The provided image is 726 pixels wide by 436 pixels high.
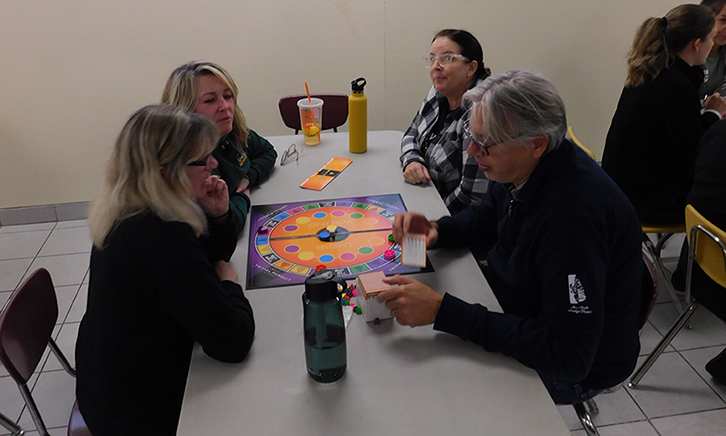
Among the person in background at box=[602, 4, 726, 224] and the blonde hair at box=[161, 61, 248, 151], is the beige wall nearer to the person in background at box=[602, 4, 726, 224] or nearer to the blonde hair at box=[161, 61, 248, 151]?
the person in background at box=[602, 4, 726, 224]

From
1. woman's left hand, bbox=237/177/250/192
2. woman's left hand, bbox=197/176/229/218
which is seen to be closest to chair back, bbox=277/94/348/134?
woman's left hand, bbox=237/177/250/192

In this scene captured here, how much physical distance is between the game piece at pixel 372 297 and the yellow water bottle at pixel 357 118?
3.65 ft

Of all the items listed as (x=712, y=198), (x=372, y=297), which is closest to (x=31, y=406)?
(x=372, y=297)

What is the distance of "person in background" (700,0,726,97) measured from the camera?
2.96 metres

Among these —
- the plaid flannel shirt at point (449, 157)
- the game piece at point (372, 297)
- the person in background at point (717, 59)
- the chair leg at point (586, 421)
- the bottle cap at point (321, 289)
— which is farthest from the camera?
the person in background at point (717, 59)

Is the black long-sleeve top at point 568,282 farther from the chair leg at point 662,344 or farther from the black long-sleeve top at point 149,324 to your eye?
the chair leg at point 662,344

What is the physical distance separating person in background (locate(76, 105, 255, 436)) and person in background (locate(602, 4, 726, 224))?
2035mm

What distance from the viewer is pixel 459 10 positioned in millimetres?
3422

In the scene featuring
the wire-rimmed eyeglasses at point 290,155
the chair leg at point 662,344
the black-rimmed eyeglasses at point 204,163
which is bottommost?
the chair leg at point 662,344

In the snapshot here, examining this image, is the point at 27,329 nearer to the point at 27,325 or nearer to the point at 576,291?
the point at 27,325

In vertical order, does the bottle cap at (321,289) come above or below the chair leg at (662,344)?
above

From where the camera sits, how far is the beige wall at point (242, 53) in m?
3.22

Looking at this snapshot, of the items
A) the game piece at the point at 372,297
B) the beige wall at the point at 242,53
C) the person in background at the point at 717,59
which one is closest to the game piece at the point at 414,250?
the game piece at the point at 372,297

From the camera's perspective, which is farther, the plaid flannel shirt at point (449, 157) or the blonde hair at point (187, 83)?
the plaid flannel shirt at point (449, 157)
